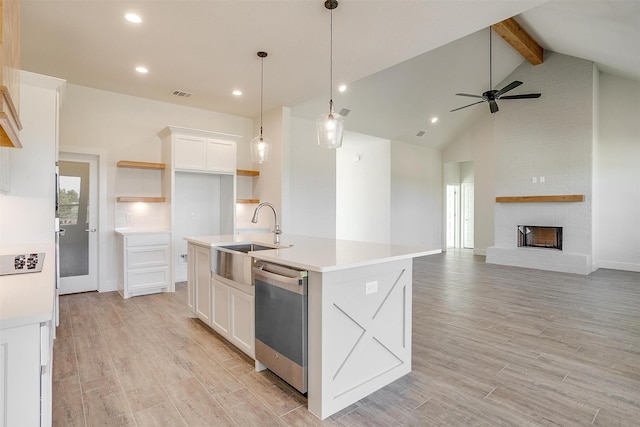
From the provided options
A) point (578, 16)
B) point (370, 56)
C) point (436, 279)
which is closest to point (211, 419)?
point (370, 56)

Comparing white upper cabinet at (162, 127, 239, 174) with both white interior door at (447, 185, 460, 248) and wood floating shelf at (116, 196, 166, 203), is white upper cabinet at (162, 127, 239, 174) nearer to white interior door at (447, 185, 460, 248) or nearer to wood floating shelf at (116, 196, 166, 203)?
wood floating shelf at (116, 196, 166, 203)

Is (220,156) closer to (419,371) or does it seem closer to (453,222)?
(419,371)

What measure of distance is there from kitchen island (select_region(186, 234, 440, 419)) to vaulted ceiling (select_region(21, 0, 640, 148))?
7.04 ft

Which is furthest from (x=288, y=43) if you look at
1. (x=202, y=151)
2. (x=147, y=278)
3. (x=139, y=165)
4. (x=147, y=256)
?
(x=147, y=278)

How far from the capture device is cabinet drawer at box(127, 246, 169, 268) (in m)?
4.62

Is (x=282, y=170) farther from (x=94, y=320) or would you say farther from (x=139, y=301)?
(x=94, y=320)

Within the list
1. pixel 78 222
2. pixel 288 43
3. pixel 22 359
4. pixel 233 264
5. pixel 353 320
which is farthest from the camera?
pixel 78 222

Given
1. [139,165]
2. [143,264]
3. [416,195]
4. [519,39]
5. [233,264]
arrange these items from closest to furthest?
[233,264] → [143,264] → [139,165] → [519,39] → [416,195]

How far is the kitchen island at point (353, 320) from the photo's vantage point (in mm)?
1966

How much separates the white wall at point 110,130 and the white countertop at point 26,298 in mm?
3312

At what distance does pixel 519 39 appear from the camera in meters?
5.84

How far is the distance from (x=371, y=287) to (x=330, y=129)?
1.48 metres

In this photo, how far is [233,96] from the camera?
16.8 ft

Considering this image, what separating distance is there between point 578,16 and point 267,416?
624 cm
